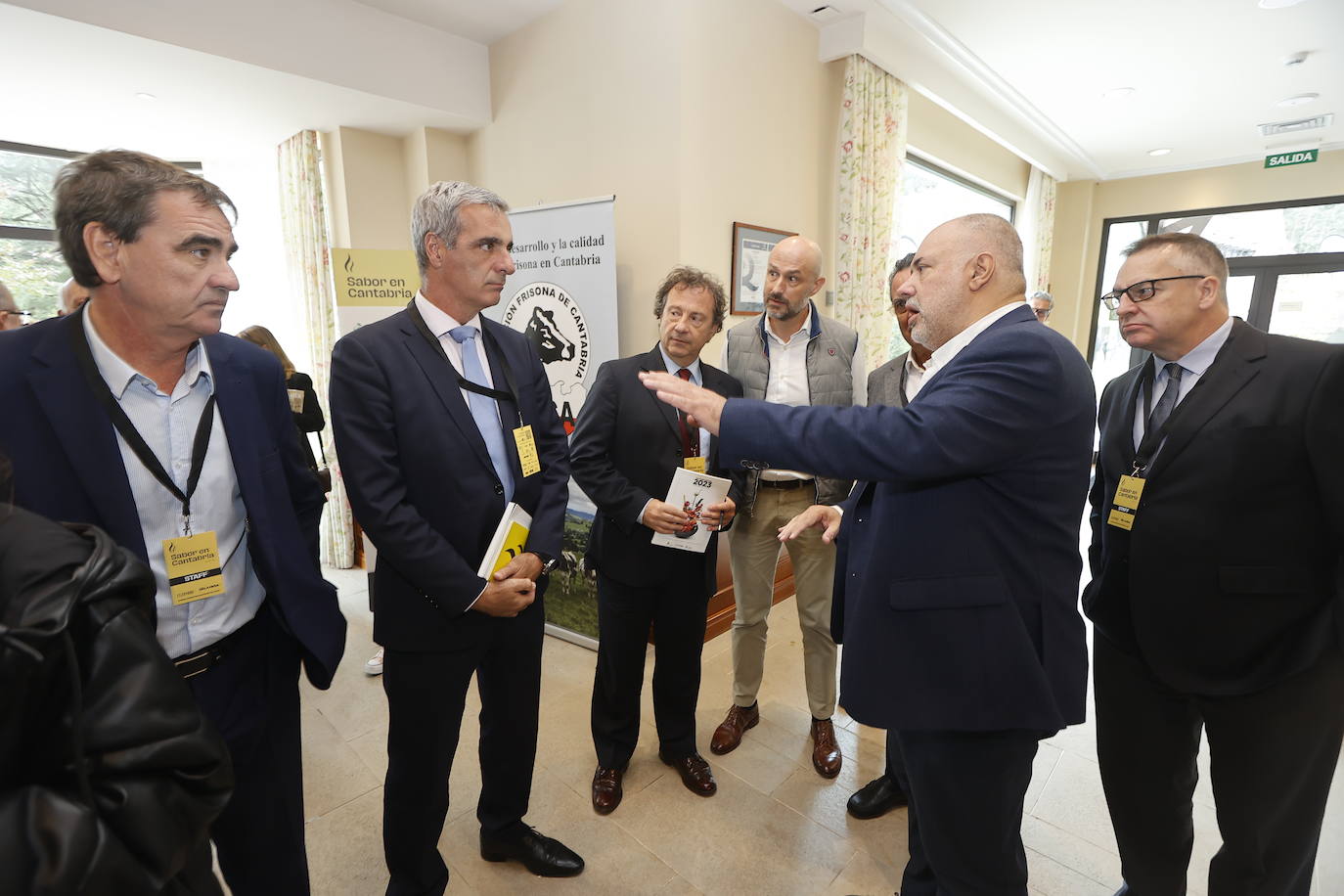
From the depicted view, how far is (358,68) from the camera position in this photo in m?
3.38

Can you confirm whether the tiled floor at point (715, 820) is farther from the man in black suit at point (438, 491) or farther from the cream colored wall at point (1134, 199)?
the cream colored wall at point (1134, 199)

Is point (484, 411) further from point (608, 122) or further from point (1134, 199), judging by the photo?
point (1134, 199)

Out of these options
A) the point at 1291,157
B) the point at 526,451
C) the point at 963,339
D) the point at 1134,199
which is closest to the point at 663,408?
the point at 526,451

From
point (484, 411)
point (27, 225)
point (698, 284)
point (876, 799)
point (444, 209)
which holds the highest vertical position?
point (27, 225)

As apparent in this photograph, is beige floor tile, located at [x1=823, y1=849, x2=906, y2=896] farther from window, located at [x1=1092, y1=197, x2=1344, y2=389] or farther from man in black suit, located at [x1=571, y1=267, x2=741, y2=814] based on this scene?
window, located at [x1=1092, y1=197, x2=1344, y2=389]

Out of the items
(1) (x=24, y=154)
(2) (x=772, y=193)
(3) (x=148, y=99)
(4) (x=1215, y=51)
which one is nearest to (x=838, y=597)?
(2) (x=772, y=193)

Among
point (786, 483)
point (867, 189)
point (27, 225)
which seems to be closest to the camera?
point (786, 483)

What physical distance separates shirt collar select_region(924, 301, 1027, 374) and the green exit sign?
7.59 m

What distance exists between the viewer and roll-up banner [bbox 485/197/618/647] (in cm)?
314

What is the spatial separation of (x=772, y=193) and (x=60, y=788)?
3730mm

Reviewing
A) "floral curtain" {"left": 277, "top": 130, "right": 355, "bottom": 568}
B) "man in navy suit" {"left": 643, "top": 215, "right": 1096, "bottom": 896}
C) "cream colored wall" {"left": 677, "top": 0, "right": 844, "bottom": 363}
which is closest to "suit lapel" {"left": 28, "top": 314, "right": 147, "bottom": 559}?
"man in navy suit" {"left": 643, "top": 215, "right": 1096, "bottom": 896}

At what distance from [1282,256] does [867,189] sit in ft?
20.3

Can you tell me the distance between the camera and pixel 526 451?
160cm

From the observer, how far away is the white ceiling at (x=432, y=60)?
9.57 feet
